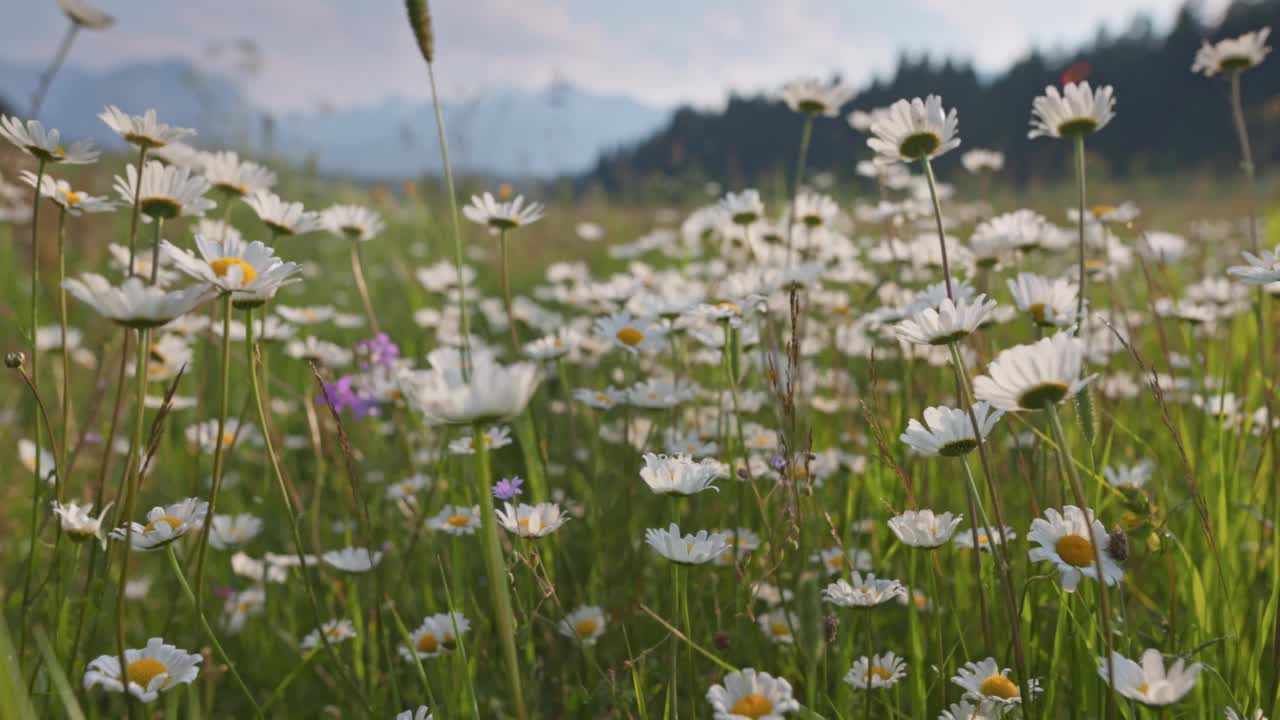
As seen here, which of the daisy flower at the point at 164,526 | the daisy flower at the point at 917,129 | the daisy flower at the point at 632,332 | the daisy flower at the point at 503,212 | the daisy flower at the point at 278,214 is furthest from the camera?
the daisy flower at the point at 632,332

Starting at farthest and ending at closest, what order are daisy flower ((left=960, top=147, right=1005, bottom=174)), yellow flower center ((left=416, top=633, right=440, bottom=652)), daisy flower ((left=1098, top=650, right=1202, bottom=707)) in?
daisy flower ((left=960, top=147, right=1005, bottom=174)) < yellow flower center ((left=416, top=633, right=440, bottom=652)) < daisy flower ((left=1098, top=650, right=1202, bottom=707))

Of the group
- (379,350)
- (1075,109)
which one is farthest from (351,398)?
(1075,109)

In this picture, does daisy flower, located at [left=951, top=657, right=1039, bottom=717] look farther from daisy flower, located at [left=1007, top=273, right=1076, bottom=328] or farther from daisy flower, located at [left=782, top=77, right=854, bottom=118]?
daisy flower, located at [left=782, top=77, right=854, bottom=118]

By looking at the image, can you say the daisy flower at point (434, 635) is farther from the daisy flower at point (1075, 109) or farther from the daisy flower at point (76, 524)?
the daisy flower at point (1075, 109)

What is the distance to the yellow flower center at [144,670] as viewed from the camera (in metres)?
1.07

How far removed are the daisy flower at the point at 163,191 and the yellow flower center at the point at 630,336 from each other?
0.89m

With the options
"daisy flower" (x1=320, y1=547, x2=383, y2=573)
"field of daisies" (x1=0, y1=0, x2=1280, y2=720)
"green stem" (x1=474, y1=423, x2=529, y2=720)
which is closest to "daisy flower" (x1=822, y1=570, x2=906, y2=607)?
"field of daisies" (x1=0, y1=0, x2=1280, y2=720)

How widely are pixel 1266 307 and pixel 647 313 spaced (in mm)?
1855

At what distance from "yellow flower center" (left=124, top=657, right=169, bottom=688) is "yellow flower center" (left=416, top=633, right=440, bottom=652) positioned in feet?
1.37

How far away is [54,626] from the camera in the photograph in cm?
129

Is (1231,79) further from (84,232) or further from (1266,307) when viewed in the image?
(84,232)

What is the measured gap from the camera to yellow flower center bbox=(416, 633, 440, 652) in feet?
4.61

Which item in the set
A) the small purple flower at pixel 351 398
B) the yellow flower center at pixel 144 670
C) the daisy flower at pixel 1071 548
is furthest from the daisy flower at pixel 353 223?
the daisy flower at pixel 1071 548

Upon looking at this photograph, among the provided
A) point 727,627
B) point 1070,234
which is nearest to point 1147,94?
point 1070,234
